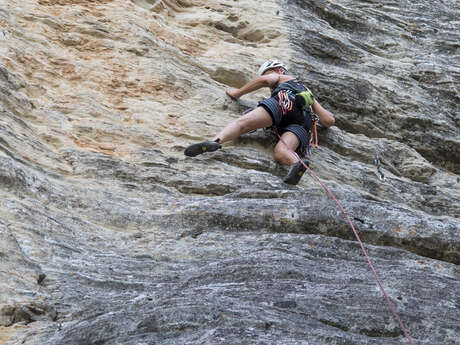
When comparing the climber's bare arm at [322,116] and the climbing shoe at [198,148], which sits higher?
the climber's bare arm at [322,116]

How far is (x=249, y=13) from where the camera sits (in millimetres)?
11047

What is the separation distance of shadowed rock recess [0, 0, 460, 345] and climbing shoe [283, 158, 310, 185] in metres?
0.13

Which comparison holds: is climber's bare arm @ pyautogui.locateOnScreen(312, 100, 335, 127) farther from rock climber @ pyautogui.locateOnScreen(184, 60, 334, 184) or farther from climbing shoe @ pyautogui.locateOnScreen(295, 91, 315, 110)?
climbing shoe @ pyautogui.locateOnScreen(295, 91, 315, 110)

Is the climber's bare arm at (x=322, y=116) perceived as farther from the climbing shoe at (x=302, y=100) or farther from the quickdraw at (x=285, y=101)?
the quickdraw at (x=285, y=101)

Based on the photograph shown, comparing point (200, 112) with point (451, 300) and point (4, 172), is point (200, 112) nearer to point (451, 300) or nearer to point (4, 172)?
point (4, 172)

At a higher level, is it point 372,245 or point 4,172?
point 4,172

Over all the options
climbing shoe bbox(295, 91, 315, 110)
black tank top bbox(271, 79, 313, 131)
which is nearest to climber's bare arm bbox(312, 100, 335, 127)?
black tank top bbox(271, 79, 313, 131)

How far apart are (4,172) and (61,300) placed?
150cm

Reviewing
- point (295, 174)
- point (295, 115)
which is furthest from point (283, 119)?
point (295, 174)

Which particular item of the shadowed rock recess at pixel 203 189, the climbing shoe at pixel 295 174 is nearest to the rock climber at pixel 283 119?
the climbing shoe at pixel 295 174

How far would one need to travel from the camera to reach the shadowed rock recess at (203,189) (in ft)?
13.6

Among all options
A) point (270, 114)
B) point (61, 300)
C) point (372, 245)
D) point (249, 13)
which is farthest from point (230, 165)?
point (249, 13)

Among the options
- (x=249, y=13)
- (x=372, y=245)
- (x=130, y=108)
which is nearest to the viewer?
(x=372, y=245)

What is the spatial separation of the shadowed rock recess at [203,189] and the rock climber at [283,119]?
189 millimetres
